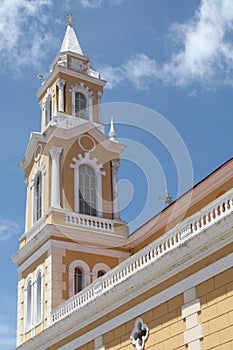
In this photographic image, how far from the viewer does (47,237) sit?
27.5 meters

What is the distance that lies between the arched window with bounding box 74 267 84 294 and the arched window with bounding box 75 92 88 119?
26.1 feet

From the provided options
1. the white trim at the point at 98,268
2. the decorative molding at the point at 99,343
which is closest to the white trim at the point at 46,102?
the white trim at the point at 98,268

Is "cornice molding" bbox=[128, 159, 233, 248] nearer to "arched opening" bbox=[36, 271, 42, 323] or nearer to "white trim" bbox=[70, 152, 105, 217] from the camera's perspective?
"white trim" bbox=[70, 152, 105, 217]

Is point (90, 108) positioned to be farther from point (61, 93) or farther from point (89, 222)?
point (89, 222)

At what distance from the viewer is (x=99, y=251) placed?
27969 mm

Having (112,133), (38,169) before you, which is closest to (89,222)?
(38,169)

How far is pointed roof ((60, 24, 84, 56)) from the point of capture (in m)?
33.4

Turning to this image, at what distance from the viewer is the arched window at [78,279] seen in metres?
27.1

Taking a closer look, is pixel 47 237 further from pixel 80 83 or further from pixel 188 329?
pixel 188 329

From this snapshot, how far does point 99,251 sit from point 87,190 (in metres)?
3.26

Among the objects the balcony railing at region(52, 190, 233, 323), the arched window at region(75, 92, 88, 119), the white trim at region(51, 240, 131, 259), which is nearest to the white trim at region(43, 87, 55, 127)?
the arched window at region(75, 92, 88, 119)

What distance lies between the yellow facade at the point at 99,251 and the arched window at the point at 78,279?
0.04m

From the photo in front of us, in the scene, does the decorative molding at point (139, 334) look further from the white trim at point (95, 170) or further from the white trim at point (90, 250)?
the white trim at point (95, 170)

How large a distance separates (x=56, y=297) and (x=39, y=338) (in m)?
1.81
